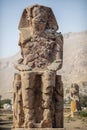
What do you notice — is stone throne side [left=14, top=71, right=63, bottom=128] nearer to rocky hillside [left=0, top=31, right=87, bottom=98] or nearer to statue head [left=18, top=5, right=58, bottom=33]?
statue head [left=18, top=5, right=58, bottom=33]

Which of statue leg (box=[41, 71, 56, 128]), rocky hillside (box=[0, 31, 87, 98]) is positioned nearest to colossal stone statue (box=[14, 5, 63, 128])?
statue leg (box=[41, 71, 56, 128])

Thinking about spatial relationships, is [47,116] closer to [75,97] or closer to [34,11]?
[34,11]

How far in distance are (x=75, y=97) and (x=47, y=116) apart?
1342 cm

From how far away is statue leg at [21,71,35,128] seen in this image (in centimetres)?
988

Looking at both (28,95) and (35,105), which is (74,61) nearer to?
(35,105)

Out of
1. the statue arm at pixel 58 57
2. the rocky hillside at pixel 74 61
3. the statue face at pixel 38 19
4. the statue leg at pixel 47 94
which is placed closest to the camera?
the statue leg at pixel 47 94

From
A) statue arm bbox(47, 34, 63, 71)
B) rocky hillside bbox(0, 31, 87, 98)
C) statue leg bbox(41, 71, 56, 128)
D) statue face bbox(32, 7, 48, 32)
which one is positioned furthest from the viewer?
rocky hillside bbox(0, 31, 87, 98)

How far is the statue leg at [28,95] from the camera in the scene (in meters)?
9.88

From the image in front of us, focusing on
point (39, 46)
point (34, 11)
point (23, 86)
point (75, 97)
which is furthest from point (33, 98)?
point (75, 97)

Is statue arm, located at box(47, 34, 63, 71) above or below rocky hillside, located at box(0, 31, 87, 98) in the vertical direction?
below

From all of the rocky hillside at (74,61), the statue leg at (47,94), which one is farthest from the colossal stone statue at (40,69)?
the rocky hillside at (74,61)

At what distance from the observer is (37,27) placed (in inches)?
416

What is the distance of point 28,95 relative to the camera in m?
9.96

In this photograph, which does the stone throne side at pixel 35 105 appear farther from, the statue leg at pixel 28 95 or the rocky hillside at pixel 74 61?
the rocky hillside at pixel 74 61
